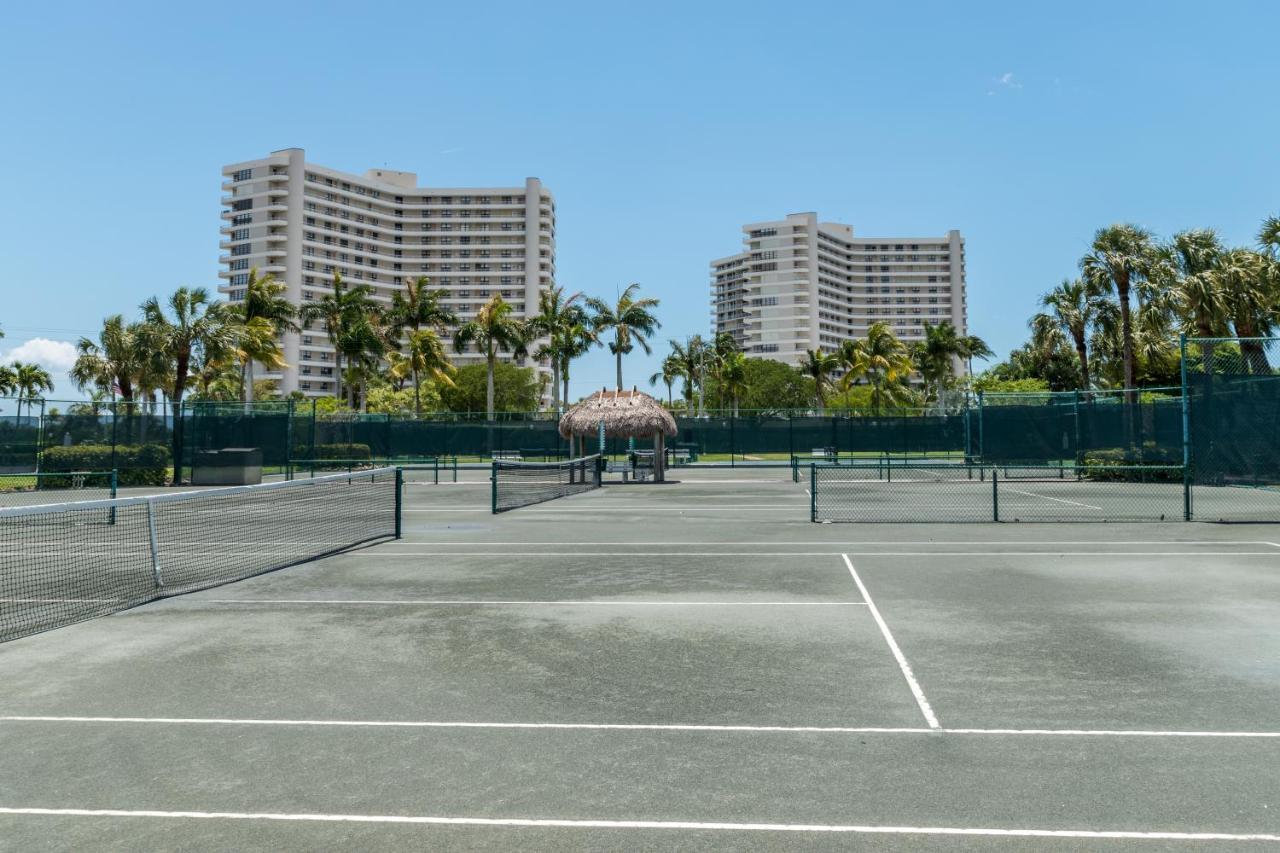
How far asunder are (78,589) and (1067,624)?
35.6 feet

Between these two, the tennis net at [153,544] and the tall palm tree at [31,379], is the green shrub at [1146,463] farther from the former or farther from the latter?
the tall palm tree at [31,379]

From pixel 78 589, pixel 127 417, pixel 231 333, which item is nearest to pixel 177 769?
pixel 78 589

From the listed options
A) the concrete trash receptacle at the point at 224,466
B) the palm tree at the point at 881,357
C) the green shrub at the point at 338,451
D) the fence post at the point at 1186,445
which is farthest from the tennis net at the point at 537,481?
the palm tree at the point at 881,357

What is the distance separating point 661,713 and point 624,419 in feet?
87.8

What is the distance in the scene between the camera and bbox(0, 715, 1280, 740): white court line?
17.6 feet

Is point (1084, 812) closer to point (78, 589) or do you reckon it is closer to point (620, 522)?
point (78, 589)

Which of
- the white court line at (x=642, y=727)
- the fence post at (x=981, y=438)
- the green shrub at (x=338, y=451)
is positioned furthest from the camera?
the green shrub at (x=338, y=451)

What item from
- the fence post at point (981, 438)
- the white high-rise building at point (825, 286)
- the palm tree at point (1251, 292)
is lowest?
the fence post at point (981, 438)

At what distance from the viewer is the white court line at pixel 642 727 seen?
536 centimetres

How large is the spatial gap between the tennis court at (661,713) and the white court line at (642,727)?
3 centimetres

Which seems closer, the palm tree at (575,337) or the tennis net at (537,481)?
the tennis net at (537,481)

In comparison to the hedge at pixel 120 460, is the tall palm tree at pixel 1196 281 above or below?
above

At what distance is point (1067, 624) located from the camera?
8461 millimetres

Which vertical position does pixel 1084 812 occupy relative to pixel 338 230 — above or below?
below
